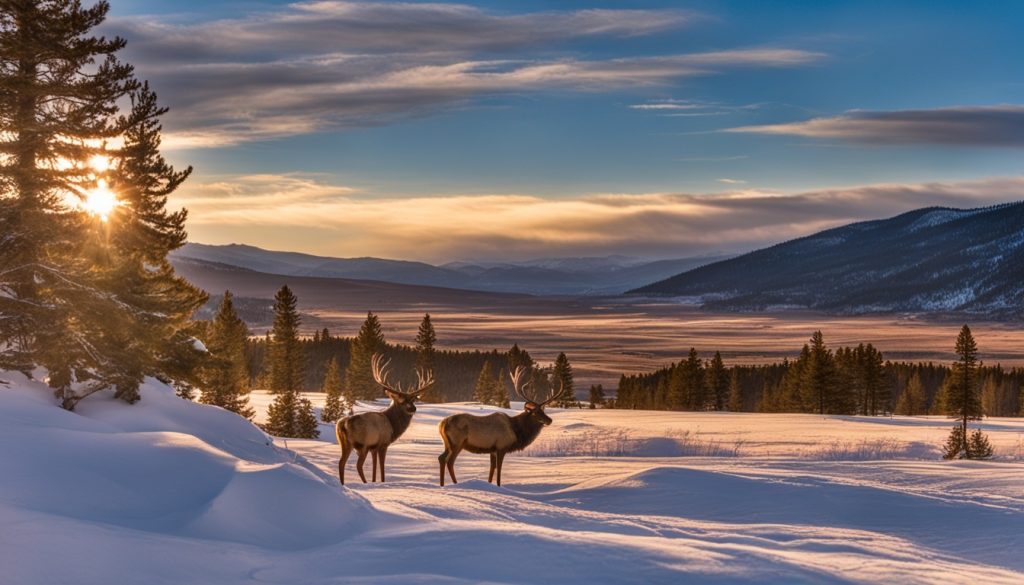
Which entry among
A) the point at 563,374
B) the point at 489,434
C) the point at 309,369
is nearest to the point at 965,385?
the point at 563,374

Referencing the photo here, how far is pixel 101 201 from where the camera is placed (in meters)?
20.8

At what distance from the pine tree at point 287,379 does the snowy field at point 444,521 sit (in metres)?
23.8

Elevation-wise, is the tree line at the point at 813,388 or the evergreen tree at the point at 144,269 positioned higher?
the evergreen tree at the point at 144,269

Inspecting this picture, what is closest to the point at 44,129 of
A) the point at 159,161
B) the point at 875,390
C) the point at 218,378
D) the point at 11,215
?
the point at 11,215

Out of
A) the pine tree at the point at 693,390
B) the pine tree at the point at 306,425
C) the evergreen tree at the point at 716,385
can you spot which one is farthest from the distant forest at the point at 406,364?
the pine tree at the point at 306,425

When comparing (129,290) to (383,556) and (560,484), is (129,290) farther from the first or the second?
(383,556)

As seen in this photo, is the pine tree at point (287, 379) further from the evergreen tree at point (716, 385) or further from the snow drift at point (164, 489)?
the evergreen tree at point (716, 385)

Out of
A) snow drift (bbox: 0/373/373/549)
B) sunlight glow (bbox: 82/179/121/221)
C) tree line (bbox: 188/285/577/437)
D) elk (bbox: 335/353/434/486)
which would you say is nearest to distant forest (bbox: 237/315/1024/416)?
tree line (bbox: 188/285/577/437)

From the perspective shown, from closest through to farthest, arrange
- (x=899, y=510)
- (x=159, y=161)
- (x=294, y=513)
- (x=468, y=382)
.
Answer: (x=294, y=513) < (x=899, y=510) < (x=159, y=161) < (x=468, y=382)

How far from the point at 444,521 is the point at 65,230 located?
41.8 feet

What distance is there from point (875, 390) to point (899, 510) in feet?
229

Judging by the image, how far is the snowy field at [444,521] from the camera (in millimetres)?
7818

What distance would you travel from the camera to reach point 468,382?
12038 cm

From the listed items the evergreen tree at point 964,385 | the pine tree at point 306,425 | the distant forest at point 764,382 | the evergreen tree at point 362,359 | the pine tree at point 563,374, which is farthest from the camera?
the distant forest at point 764,382
